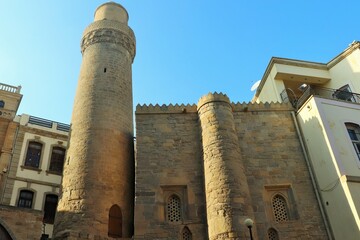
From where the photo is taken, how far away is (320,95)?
1602 centimetres

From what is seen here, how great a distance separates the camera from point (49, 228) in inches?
667

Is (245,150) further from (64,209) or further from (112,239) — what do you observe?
(64,209)

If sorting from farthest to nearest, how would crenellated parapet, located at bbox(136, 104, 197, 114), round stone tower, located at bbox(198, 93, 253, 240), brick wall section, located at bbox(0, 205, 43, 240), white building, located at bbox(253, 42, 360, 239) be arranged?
crenellated parapet, located at bbox(136, 104, 197, 114), white building, located at bbox(253, 42, 360, 239), round stone tower, located at bbox(198, 93, 253, 240), brick wall section, located at bbox(0, 205, 43, 240)

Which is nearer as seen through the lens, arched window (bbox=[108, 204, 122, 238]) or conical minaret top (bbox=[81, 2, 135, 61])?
arched window (bbox=[108, 204, 122, 238])

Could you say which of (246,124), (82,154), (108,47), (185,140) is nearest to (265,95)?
(246,124)

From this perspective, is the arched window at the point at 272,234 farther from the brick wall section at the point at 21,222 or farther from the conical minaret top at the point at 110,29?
the conical minaret top at the point at 110,29

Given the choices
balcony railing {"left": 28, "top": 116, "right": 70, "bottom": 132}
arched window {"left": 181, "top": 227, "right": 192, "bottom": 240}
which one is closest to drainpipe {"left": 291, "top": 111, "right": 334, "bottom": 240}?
arched window {"left": 181, "top": 227, "right": 192, "bottom": 240}

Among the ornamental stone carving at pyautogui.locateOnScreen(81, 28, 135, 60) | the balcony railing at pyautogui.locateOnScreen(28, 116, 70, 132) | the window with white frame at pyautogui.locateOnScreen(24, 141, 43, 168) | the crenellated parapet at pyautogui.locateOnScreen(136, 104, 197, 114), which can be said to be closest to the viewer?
the crenellated parapet at pyautogui.locateOnScreen(136, 104, 197, 114)

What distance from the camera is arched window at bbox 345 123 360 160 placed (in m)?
12.9

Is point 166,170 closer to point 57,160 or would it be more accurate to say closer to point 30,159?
point 57,160

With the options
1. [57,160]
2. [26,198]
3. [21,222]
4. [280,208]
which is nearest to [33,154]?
[57,160]

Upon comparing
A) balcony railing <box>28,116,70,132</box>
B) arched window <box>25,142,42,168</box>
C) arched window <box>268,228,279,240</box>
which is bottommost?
arched window <box>268,228,279,240</box>

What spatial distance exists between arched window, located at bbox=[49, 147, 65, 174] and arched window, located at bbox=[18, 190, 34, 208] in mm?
1647

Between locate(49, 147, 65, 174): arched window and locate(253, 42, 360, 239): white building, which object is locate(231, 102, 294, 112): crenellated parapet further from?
locate(49, 147, 65, 174): arched window
